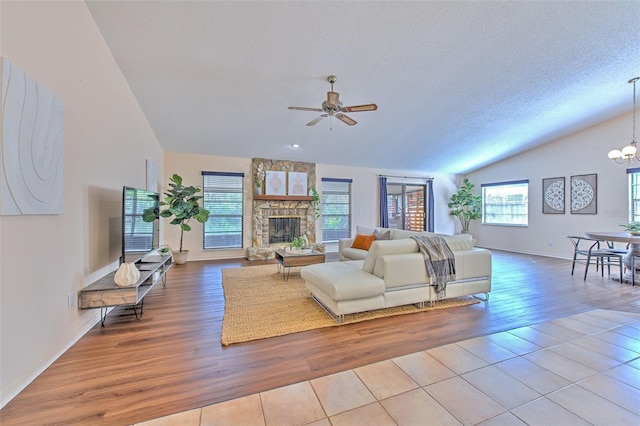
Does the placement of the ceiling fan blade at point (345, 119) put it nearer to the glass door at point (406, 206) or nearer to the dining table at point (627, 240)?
the dining table at point (627, 240)

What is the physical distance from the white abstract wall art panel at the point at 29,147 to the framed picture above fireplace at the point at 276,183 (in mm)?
4716

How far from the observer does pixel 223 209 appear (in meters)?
6.68

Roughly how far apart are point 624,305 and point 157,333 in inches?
220

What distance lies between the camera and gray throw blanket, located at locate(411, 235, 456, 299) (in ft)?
10.7

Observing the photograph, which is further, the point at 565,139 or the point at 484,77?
the point at 565,139

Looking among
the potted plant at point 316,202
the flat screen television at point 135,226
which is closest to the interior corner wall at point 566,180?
the potted plant at point 316,202

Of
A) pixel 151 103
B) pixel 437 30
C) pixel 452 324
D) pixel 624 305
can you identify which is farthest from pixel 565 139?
pixel 151 103

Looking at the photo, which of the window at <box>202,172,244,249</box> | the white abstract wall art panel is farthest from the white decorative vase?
the window at <box>202,172,244,249</box>

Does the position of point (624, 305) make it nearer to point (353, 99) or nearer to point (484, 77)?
point (484, 77)

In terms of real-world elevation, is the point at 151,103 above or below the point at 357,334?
above

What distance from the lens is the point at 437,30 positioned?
10.1ft

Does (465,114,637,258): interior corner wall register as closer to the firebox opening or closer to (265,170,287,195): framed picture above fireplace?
the firebox opening

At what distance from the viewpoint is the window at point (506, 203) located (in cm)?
748

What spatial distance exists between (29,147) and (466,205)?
31.6 feet
